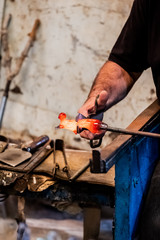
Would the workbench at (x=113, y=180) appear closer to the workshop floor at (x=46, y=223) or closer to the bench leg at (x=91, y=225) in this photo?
the bench leg at (x=91, y=225)

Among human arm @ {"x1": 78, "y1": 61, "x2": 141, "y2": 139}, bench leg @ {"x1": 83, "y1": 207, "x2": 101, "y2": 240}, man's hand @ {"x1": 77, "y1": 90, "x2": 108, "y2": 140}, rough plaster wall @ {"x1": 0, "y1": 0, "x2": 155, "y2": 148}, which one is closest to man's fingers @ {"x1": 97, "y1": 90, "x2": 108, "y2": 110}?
man's hand @ {"x1": 77, "y1": 90, "x2": 108, "y2": 140}

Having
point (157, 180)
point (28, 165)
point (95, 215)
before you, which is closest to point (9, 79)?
point (28, 165)

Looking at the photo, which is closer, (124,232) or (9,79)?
(124,232)

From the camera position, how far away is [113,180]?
1681mm

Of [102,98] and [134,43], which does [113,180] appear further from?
[134,43]

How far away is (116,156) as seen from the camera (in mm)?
1091

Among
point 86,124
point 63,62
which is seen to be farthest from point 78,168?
point 63,62

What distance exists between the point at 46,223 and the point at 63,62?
1.45 metres

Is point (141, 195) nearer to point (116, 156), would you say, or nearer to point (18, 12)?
point (116, 156)

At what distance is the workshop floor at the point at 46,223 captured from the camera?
2.11 meters

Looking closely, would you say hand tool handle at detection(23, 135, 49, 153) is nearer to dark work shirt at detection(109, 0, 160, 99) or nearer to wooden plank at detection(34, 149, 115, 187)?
wooden plank at detection(34, 149, 115, 187)

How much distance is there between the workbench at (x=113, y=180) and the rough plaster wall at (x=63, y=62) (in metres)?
1.03

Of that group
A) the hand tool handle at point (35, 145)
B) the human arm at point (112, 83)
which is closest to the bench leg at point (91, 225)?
the hand tool handle at point (35, 145)

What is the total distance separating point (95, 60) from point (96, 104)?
157 centimetres
